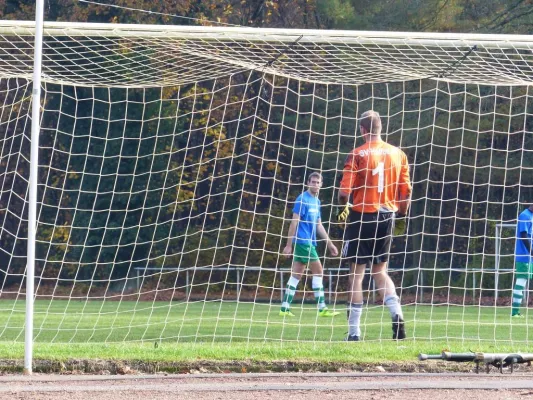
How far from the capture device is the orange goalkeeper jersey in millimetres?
10133

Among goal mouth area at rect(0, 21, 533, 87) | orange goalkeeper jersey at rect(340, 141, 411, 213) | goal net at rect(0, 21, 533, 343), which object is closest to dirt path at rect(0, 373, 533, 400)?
orange goalkeeper jersey at rect(340, 141, 411, 213)

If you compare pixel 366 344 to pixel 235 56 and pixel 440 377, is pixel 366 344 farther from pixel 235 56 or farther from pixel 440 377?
pixel 235 56

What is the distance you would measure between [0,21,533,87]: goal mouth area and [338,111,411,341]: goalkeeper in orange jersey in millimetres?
779

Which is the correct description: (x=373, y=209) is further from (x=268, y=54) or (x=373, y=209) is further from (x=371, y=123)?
(x=268, y=54)

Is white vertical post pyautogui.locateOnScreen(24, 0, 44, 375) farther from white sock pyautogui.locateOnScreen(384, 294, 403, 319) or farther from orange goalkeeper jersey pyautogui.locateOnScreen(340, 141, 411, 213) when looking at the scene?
white sock pyautogui.locateOnScreen(384, 294, 403, 319)

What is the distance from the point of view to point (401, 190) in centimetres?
1032

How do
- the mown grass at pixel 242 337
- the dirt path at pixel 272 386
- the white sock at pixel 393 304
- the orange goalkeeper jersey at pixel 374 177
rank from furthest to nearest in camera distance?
the orange goalkeeper jersey at pixel 374 177
the white sock at pixel 393 304
the mown grass at pixel 242 337
the dirt path at pixel 272 386

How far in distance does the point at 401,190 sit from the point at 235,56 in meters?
1.95

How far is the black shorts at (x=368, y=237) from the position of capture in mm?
9970

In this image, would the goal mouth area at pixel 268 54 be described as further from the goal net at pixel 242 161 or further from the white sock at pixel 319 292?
the white sock at pixel 319 292

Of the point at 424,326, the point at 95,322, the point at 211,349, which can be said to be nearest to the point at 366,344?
the point at 211,349

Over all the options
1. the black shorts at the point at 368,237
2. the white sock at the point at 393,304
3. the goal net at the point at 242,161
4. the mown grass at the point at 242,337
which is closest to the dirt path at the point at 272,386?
the mown grass at the point at 242,337

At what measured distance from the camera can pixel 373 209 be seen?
1016cm

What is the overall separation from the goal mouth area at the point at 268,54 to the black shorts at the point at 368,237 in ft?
4.75
